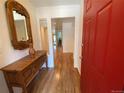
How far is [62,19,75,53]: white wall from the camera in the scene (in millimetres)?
5018

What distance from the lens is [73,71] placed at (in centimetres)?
299

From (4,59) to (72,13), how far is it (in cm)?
237

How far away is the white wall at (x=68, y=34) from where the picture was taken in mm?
5018

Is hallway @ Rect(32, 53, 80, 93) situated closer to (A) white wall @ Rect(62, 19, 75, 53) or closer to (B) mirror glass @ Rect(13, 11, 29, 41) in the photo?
(B) mirror glass @ Rect(13, 11, 29, 41)

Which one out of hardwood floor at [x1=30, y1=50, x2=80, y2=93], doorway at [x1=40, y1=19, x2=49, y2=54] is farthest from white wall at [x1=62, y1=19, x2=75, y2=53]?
hardwood floor at [x1=30, y1=50, x2=80, y2=93]

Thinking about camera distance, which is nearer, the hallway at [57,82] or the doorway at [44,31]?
the hallway at [57,82]

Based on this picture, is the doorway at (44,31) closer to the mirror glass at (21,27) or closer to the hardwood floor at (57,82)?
the mirror glass at (21,27)

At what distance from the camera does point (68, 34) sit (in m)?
5.27

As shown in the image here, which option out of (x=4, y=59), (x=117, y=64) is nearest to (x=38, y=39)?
(x=4, y=59)

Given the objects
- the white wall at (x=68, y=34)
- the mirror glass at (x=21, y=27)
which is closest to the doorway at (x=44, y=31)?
the mirror glass at (x=21, y=27)

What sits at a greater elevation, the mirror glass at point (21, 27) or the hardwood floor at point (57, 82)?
the mirror glass at point (21, 27)

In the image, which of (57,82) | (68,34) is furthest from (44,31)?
(68,34)

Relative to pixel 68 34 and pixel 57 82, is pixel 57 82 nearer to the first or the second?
pixel 57 82

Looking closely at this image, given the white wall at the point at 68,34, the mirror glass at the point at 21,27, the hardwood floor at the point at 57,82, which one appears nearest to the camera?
the mirror glass at the point at 21,27
